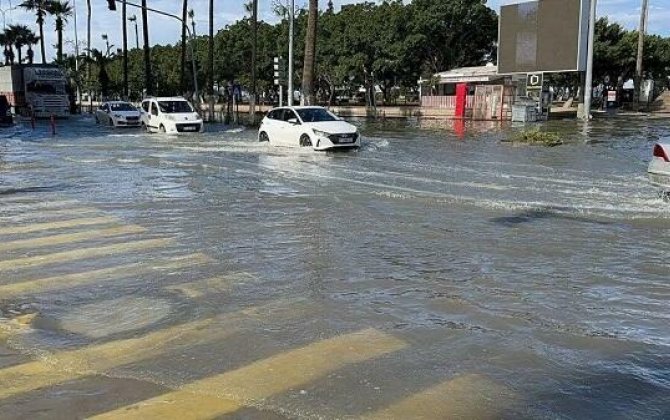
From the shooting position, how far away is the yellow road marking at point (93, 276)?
22.1ft

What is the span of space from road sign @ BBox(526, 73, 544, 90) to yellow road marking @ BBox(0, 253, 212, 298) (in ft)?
116

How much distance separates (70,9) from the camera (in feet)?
247

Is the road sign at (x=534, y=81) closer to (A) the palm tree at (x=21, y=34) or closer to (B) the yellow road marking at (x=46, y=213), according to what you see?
(B) the yellow road marking at (x=46, y=213)

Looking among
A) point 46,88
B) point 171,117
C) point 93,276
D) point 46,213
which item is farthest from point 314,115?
point 46,88

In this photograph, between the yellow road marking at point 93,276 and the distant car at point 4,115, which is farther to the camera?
the distant car at point 4,115

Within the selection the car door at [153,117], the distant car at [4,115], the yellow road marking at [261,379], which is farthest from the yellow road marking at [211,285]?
the distant car at [4,115]

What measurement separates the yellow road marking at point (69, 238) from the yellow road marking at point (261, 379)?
479cm

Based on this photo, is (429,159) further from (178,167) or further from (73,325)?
(73,325)

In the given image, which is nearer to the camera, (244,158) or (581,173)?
(581,173)

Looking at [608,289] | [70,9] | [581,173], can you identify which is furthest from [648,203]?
[70,9]

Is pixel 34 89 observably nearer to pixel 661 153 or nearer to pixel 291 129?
pixel 291 129

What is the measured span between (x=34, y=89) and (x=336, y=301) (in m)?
45.0

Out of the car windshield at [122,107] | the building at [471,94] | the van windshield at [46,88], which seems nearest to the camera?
the car windshield at [122,107]

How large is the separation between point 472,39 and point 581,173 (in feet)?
158
